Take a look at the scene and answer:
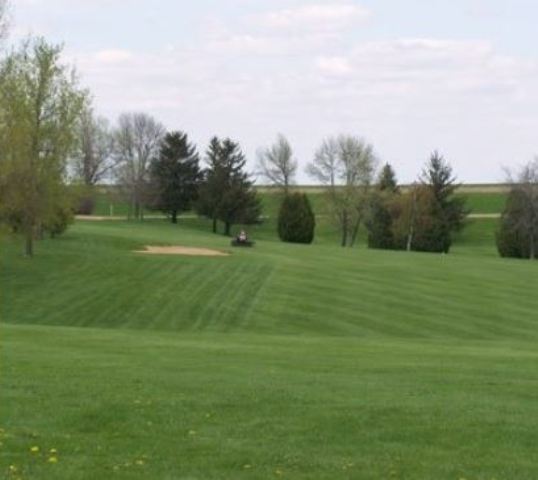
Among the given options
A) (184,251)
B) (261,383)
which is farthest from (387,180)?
(261,383)

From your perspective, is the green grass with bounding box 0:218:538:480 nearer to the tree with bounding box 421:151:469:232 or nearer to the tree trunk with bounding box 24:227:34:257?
the tree trunk with bounding box 24:227:34:257

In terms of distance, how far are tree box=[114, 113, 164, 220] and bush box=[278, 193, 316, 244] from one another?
21835 millimetres

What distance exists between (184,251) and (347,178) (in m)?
53.8

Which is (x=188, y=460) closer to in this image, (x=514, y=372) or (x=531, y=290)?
(x=514, y=372)

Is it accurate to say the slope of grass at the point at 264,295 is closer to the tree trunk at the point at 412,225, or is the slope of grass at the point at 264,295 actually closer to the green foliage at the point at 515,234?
the green foliage at the point at 515,234

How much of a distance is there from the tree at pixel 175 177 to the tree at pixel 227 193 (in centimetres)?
318

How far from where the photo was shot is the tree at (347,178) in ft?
314

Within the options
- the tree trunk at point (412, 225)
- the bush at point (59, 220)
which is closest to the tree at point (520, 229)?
the tree trunk at point (412, 225)

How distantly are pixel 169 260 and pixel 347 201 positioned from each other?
52113mm

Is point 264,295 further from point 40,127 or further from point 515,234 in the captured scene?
point 515,234

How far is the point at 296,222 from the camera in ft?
277

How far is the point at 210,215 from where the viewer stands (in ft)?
300

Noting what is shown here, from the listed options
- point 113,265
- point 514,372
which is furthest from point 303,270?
point 514,372

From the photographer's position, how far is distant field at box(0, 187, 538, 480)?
962cm
